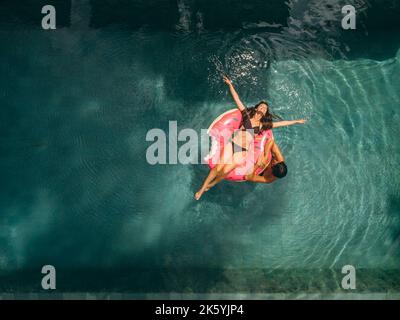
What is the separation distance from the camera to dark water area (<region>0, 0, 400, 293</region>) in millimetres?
8000

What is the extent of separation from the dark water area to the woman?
0.65ft

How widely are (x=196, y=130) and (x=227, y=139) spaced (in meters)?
0.69

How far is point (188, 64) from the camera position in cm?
816

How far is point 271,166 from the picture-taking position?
8008 mm

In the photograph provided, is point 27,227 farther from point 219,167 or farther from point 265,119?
point 265,119

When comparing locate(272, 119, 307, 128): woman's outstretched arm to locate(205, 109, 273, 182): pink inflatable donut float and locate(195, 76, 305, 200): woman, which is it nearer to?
locate(195, 76, 305, 200): woman

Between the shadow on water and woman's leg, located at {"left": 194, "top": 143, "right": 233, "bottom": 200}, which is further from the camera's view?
the shadow on water

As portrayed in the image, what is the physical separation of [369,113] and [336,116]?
2.41ft

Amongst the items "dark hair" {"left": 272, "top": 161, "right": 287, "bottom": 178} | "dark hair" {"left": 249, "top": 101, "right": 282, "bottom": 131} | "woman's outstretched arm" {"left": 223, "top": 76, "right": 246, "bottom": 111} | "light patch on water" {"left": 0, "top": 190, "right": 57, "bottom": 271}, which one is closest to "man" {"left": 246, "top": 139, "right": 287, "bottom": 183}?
"dark hair" {"left": 272, "top": 161, "right": 287, "bottom": 178}

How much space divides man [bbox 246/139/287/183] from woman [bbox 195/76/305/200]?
0.35 m

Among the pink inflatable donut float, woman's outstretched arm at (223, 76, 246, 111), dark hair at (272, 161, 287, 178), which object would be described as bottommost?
dark hair at (272, 161, 287, 178)

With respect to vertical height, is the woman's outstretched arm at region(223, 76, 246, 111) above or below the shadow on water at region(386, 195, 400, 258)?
above

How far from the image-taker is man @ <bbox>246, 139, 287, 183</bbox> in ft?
26.2

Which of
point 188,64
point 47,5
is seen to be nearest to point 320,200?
point 188,64
